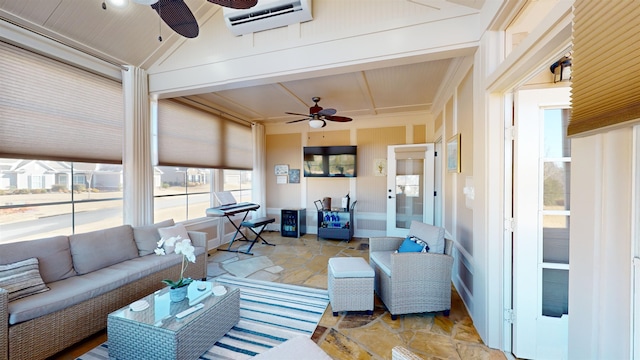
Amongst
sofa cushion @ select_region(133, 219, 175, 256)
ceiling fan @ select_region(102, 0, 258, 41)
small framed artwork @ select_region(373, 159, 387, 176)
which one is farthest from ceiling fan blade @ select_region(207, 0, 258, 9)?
small framed artwork @ select_region(373, 159, 387, 176)

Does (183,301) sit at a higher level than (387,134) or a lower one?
lower

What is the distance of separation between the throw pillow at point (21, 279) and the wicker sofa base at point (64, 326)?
0.32 metres

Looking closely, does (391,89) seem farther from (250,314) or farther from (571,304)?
(250,314)

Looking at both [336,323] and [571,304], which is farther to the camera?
[336,323]

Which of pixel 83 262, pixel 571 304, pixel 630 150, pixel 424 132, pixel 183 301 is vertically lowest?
pixel 183 301

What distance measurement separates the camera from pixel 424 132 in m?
5.28

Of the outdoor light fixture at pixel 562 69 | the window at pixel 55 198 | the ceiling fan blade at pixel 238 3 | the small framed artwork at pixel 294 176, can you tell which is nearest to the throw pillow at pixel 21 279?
the window at pixel 55 198

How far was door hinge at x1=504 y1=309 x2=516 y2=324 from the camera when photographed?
6.40 ft

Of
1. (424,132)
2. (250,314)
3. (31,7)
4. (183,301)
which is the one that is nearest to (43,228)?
(183,301)

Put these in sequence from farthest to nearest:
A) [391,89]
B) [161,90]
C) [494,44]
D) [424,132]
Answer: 1. [424,132]
2. [391,89]
3. [161,90]
4. [494,44]

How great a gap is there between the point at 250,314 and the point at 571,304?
8.20 feet

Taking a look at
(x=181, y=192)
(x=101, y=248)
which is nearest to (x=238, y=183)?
(x=181, y=192)

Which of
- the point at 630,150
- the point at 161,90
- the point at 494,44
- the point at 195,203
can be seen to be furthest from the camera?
the point at 195,203

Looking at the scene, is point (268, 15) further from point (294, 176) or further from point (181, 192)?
point (294, 176)
